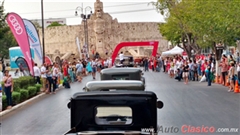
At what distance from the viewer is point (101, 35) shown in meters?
102

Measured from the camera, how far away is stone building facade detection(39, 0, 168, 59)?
100 m

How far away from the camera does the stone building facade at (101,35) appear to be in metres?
100

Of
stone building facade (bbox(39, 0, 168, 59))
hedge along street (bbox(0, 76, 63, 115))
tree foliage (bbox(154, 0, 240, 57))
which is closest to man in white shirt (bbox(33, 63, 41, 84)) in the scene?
hedge along street (bbox(0, 76, 63, 115))

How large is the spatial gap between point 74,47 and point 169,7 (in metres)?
66.6

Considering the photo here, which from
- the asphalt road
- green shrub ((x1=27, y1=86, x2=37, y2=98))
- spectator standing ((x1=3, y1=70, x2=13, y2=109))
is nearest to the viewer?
the asphalt road

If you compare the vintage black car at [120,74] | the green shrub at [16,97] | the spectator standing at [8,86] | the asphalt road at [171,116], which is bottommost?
the asphalt road at [171,116]

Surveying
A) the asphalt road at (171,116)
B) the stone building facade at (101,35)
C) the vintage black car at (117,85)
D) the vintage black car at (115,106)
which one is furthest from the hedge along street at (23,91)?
the stone building facade at (101,35)

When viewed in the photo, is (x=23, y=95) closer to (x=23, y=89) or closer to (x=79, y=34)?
(x=23, y=89)

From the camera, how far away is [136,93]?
805cm

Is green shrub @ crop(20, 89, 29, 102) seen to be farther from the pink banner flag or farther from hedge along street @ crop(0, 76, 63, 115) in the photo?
the pink banner flag

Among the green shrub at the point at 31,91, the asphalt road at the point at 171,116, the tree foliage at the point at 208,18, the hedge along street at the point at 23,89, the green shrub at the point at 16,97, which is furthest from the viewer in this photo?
the tree foliage at the point at 208,18

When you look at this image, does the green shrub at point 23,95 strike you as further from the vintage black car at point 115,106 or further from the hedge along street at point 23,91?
the vintage black car at point 115,106

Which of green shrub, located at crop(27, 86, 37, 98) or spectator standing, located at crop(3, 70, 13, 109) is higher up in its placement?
spectator standing, located at crop(3, 70, 13, 109)

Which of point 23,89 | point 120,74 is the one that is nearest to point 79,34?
point 23,89
